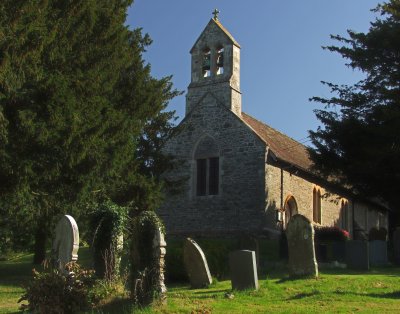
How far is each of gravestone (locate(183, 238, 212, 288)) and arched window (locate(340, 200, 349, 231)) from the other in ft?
72.2

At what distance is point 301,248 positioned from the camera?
14.9 meters

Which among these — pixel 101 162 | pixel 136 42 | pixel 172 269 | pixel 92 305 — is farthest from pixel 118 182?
pixel 92 305

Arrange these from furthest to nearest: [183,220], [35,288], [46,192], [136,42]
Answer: [183,220], [136,42], [46,192], [35,288]

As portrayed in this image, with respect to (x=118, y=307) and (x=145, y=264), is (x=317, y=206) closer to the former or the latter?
(x=145, y=264)

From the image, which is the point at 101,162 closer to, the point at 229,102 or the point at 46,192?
the point at 46,192

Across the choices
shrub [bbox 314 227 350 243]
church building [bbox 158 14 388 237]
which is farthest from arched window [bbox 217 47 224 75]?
shrub [bbox 314 227 350 243]

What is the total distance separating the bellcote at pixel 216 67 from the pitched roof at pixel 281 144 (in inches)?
64.6

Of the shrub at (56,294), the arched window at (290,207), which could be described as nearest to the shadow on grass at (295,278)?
the shrub at (56,294)

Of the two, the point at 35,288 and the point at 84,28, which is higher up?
the point at 84,28

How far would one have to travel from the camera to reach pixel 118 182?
19.7 m

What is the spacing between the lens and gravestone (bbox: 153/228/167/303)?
10.8m

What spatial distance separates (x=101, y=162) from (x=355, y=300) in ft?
30.0

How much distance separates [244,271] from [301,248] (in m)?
2.56

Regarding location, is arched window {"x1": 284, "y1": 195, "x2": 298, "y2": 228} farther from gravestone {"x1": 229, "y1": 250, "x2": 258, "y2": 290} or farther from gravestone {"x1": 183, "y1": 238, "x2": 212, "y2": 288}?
gravestone {"x1": 229, "y1": 250, "x2": 258, "y2": 290}
